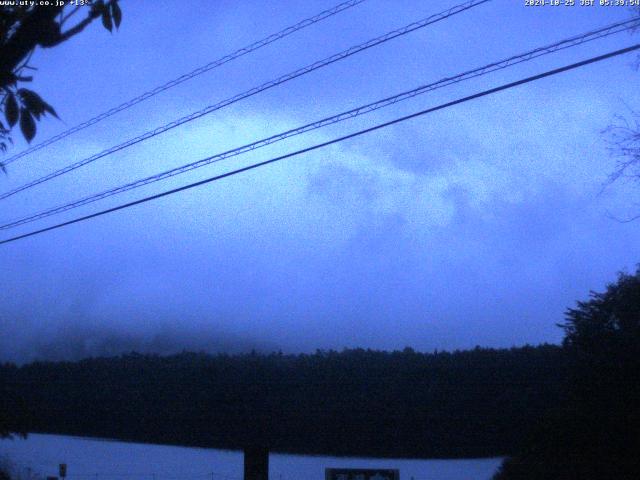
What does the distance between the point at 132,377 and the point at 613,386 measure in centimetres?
3132

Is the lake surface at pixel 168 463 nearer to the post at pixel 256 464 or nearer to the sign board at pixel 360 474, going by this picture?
the post at pixel 256 464

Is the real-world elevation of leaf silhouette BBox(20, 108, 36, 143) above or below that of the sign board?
above

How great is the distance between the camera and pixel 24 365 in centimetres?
4272

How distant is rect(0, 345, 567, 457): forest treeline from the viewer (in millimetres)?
35281

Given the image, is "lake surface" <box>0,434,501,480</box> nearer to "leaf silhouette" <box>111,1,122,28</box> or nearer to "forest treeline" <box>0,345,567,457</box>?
"forest treeline" <box>0,345,567,457</box>

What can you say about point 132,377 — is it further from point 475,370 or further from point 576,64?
point 576,64

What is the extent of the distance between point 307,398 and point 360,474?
103 ft

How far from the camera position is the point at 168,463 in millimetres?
28016

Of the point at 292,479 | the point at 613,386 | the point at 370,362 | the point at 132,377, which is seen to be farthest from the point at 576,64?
the point at 132,377

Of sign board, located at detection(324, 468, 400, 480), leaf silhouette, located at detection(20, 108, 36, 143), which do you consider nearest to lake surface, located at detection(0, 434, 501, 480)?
sign board, located at detection(324, 468, 400, 480)

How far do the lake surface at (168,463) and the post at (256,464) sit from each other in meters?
11.4

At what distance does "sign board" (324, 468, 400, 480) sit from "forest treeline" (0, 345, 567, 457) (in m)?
22.9

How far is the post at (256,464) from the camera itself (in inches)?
519

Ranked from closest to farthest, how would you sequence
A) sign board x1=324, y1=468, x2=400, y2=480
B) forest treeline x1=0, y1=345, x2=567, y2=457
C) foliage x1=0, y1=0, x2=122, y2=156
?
foliage x1=0, y1=0, x2=122, y2=156 < sign board x1=324, y1=468, x2=400, y2=480 < forest treeline x1=0, y1=345, x2=567, y2=457
